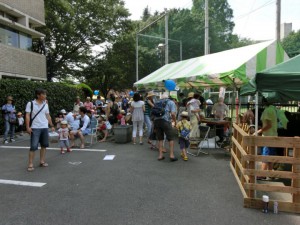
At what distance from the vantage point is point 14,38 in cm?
1591

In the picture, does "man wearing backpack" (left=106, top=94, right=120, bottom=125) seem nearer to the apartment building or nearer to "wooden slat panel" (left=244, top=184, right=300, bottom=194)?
"wooden slat panel" (left=244, top=184, right=300, bottom=194)

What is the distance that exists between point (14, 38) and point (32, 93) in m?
5.23

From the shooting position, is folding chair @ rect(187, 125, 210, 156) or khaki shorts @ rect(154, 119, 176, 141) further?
folding chair @ rect(187, 125, 210, 156)

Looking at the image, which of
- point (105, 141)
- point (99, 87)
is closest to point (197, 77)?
point (105, 141)

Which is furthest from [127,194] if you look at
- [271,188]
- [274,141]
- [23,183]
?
[274,141]

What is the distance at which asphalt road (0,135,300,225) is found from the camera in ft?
12.1

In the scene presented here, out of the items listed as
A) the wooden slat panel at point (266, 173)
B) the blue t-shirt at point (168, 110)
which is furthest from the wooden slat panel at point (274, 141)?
the blue t-shirt at point (168, 110)

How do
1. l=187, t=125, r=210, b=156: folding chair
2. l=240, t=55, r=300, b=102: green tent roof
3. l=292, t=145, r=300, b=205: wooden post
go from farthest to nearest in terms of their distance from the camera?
l=187, t=125, r=210, b=156: folding chair
l=240, t=55, r=300, b=102: green tent roof
l=292, t=145, r=300, b=205: wooden post

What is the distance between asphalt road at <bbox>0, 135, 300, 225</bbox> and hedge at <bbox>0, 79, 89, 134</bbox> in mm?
5016

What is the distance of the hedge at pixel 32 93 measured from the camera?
11.1 meters

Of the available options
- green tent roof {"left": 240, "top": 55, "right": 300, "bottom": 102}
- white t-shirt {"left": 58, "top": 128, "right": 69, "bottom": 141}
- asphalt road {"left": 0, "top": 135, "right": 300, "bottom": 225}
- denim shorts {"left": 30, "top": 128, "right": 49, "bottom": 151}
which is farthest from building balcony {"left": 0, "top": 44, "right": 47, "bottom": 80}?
green tent roof {"left": 240, "top": 55, "right": 300, "bottom": 102}

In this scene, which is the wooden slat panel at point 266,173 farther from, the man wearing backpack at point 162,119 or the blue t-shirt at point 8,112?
the blue t-shirt at point 8,112

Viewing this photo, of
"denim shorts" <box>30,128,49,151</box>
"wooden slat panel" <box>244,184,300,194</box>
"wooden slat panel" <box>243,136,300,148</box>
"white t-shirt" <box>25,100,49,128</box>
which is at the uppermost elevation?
"white t-shirt" <box>25,100,49,128</box>

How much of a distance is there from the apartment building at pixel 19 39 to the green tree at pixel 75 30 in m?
4.19
